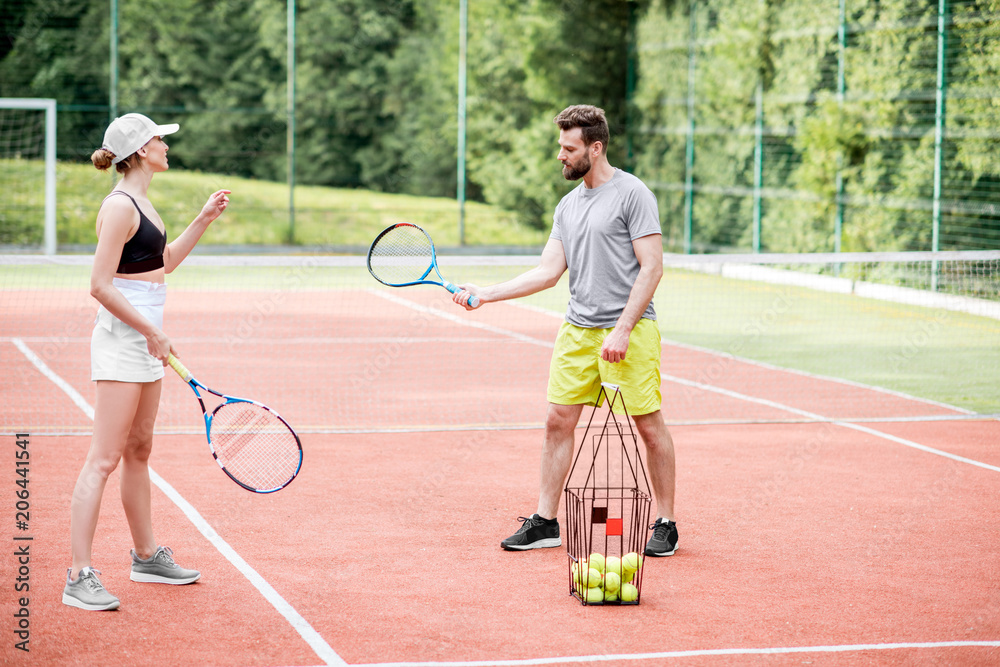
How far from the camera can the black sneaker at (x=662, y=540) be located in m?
5.53

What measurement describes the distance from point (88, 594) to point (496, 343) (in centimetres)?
931

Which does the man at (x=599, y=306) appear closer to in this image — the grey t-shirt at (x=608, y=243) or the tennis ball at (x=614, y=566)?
the grey t-shirt at (x=608, y=243)

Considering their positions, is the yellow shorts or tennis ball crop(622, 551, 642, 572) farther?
the yellow shorts

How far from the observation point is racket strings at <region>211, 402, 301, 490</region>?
5.15m

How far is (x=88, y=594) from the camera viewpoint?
4.62m

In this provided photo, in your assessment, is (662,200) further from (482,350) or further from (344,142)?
(482,350)

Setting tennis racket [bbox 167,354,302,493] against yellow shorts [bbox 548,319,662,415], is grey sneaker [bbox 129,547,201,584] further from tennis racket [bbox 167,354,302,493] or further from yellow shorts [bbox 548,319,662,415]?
yellow shorts [bbox 548,319,662,415]

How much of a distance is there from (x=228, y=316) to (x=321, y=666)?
12124mm

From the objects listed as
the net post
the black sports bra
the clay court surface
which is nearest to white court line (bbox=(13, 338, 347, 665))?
the clay court surface

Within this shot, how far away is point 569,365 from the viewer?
5605 millimetres

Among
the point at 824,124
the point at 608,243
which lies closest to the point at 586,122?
the point at 608,243

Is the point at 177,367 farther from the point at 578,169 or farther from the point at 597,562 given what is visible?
the point at 578,169

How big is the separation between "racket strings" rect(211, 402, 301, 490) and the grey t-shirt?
1498mm

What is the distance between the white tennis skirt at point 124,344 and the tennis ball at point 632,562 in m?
2.06
